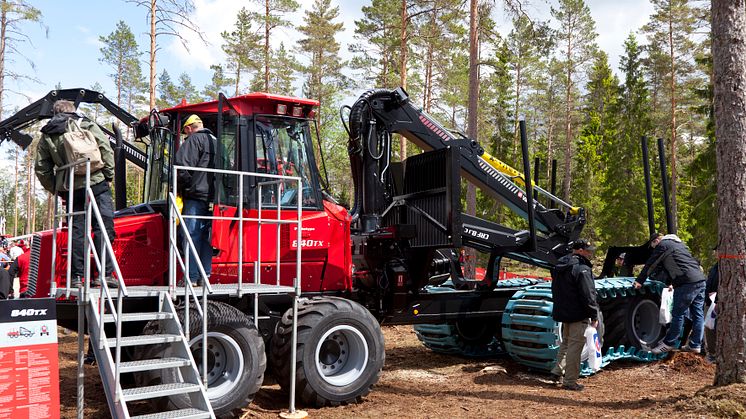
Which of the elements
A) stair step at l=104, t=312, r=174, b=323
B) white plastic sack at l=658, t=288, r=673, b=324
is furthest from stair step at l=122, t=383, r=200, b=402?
white plastic sack at l=658, t=288, r=673, b=324

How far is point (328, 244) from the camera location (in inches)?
319

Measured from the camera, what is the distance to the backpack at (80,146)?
621 centimetres

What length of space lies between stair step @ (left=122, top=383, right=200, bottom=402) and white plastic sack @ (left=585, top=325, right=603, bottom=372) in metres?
5.08

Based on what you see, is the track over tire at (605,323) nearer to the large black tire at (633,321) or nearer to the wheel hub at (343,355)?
the large black tire at (633,321)

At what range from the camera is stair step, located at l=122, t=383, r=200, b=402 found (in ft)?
17.7

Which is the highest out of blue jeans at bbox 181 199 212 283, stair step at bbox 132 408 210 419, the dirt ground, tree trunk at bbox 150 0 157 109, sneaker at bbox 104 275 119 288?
tree trunk at bbox 150 0 157 109

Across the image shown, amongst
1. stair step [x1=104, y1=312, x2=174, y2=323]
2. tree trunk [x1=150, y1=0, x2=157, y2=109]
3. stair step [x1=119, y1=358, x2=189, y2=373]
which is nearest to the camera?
stair step [x1=119, y1=358, x2=189, y2=373]

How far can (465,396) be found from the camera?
26.2ft

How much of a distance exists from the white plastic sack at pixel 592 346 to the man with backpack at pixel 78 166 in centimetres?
569

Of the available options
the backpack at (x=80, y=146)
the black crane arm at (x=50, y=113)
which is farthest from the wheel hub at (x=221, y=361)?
the black crane arm at (x=50, y=113)

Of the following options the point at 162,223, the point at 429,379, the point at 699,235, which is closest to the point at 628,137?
the point at 699,235

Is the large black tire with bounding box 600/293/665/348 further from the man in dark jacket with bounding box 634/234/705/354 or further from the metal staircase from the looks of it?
the metal staircase

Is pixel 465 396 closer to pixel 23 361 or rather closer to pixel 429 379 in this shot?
pixel 429 379

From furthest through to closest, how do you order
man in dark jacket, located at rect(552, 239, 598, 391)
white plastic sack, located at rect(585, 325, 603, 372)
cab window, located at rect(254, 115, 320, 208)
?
white plastic sack, located at rect(585, 325, 603, 372) → man in dark jacket, located at rect(552, 239, 598, 391) → cab window, located at rect(254, 115, 320, 208)
